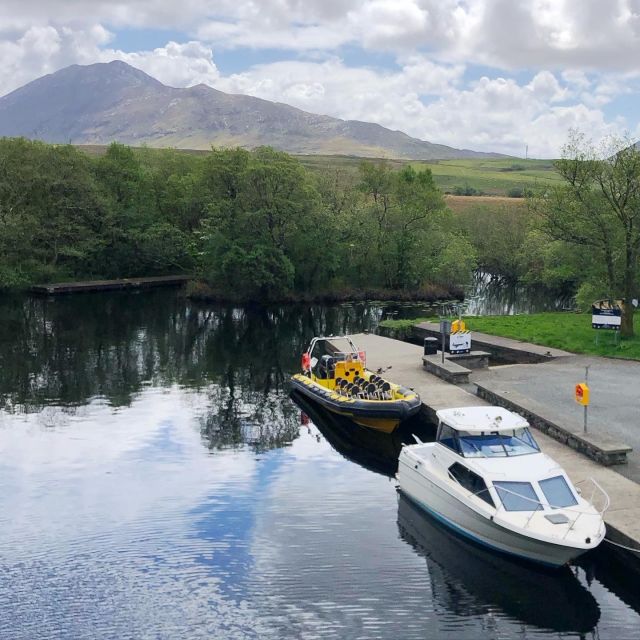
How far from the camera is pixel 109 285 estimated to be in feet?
249

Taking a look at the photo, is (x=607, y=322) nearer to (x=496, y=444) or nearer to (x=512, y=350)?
(x=512, y=350)

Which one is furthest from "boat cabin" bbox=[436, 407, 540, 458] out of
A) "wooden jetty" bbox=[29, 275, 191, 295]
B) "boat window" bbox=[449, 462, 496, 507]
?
"wooden jetty" bbox=[29, 275, 191, 295]

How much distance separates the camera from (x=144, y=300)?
224ft

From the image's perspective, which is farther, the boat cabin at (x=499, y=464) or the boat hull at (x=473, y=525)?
the boat cabin at (x=499, y=464)

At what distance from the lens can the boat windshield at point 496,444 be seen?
63.6ft

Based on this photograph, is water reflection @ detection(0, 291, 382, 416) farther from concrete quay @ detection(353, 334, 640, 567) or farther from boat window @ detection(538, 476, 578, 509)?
boat window @ detection(538, 476, 578, 509)

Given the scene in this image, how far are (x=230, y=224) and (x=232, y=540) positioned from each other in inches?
2033

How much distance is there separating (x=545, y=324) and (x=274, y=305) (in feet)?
94.1

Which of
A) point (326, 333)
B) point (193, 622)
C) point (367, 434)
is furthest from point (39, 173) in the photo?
point (193, 622)

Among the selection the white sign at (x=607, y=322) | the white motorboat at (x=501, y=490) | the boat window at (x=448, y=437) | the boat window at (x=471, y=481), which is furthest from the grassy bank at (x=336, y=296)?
the boat window at (x=471, y=481)

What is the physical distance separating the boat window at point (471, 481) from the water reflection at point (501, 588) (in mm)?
1328

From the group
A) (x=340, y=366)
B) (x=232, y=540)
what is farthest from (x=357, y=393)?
(x=232, y=540)

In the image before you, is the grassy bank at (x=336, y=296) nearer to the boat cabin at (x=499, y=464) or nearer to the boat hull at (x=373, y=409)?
the boat hull at (x=373, y=409)

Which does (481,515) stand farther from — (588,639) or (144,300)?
(144,300)
